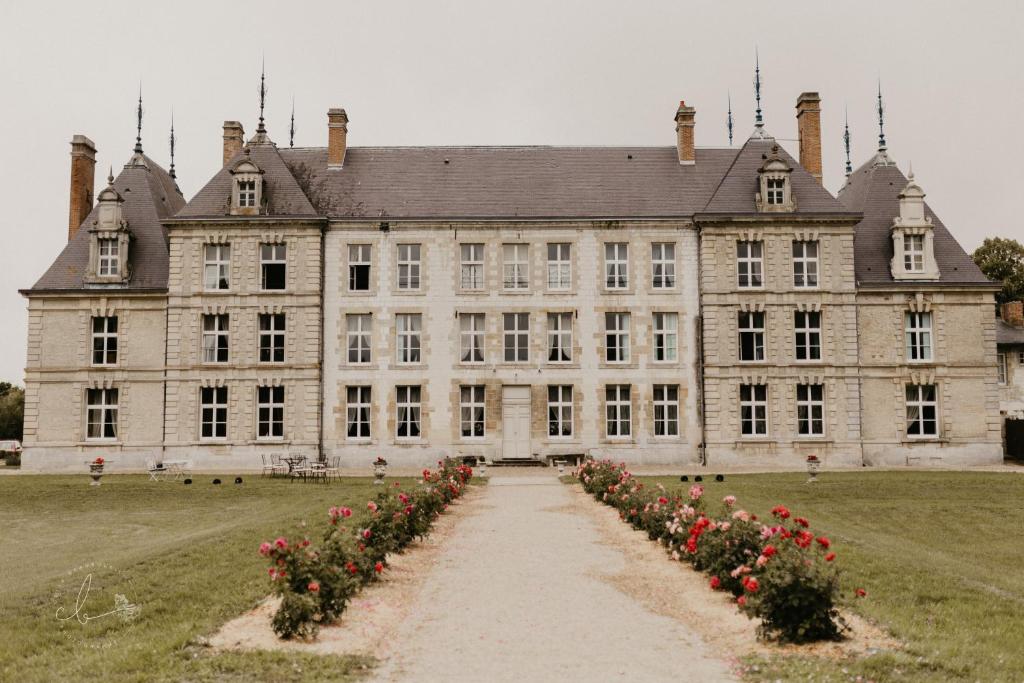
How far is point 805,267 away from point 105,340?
26584 mm

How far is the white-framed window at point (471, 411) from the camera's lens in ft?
116

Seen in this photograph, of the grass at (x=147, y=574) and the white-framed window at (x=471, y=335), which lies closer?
the grass at (x=147, y=574)

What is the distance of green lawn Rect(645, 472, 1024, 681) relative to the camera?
8336 millimetres

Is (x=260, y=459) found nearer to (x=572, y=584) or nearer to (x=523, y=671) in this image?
(x=572, y=584)

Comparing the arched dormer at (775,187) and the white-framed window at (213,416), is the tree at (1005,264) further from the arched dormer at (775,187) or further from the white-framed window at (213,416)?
the white-framed window at (213,416)

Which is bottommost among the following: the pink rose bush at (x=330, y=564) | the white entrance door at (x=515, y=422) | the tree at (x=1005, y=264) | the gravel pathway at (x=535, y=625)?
the gravel pathway at (x=535, y=625)

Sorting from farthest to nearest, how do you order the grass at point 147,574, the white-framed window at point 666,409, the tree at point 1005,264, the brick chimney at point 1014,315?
the tree at point 1005,264 < the brick chimney at point 1014,315 < the white-framed window at point 666,409 < the grass at point 147,574

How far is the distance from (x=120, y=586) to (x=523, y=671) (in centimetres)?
632

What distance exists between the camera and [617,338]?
1400 inches

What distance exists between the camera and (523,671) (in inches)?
328

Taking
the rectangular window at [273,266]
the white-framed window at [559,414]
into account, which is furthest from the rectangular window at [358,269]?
the white-framed window at [559,414]

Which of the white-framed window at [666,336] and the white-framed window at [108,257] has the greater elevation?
the white-framed window at [108,257]

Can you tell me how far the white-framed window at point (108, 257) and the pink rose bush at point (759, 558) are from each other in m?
25.3

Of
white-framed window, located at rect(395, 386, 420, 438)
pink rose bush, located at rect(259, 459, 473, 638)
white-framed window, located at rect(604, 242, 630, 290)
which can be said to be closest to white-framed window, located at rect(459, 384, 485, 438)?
white-framed window, located at rect(395, 386, 420, 438)
